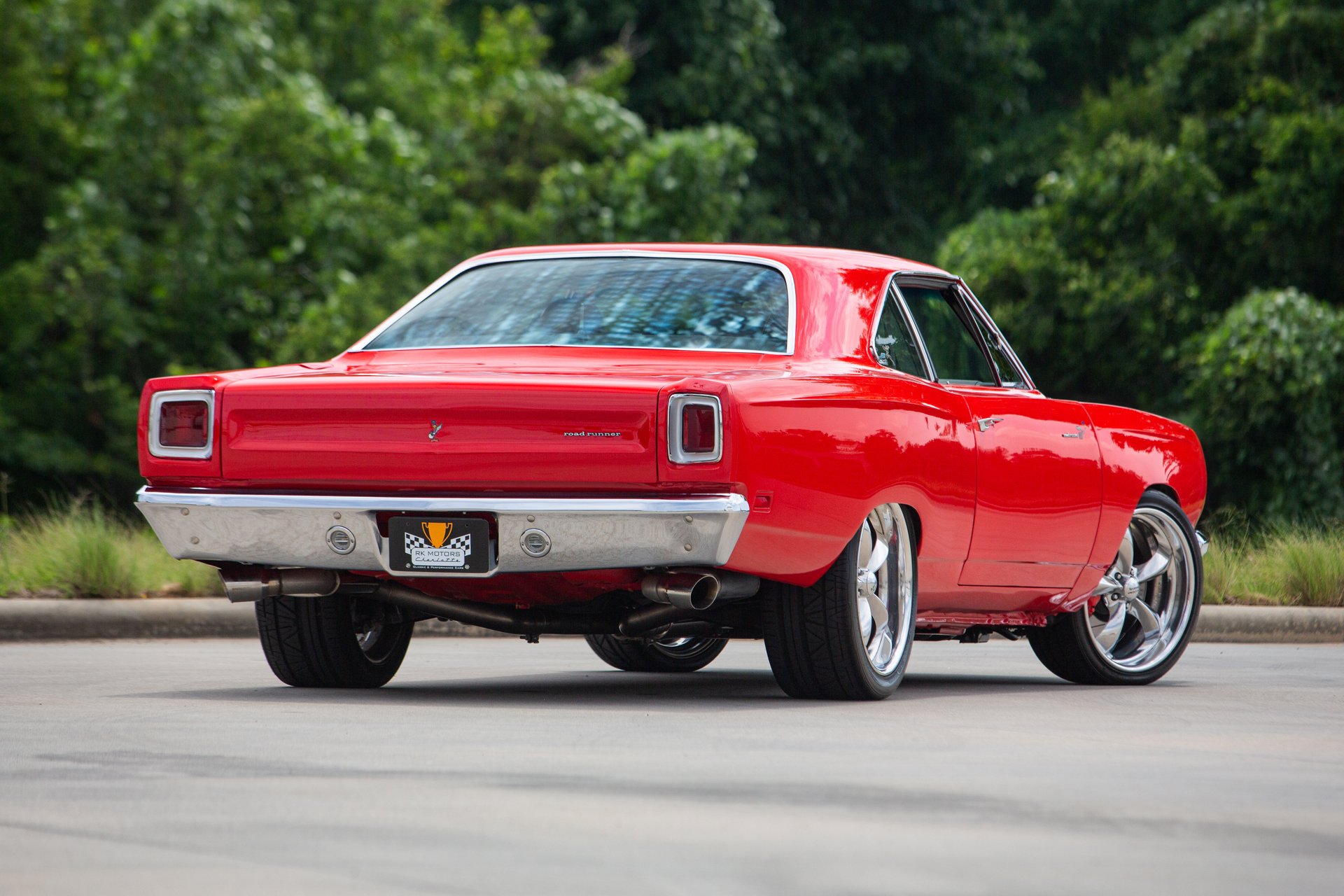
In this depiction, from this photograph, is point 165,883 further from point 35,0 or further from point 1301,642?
point 35,0

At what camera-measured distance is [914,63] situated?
114 feet

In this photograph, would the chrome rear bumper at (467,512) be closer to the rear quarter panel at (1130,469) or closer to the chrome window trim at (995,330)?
the chrome window trim at (995,330)

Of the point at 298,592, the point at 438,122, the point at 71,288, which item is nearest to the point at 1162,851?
the point at 298,592

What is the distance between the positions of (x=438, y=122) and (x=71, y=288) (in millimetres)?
5065

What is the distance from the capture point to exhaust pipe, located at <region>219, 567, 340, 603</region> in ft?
23.6

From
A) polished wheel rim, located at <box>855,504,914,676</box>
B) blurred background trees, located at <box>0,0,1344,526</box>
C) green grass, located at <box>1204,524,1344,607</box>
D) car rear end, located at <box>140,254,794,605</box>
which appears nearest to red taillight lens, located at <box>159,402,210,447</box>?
car rear end, located at <box>140,254,794,605</box>

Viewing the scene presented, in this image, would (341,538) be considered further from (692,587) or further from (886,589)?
(886,589)

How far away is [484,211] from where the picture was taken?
83.2 feet

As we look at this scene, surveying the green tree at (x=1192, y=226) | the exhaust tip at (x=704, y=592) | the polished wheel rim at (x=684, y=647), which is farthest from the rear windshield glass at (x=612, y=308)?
the green tree at (x=1192, y=226)

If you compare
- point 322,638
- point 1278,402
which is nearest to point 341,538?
point 322,638

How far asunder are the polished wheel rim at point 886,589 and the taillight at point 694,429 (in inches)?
34.8

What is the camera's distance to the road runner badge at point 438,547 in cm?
679

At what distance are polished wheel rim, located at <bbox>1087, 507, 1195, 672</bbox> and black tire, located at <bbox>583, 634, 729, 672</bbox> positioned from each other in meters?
1.69

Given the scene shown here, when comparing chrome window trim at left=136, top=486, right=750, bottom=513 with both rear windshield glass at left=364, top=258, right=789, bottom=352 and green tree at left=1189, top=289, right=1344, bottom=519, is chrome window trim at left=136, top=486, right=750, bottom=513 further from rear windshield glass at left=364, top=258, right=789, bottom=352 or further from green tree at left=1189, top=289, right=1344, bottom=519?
green tree at left=1189, top=289, right=1344, bottom=519
